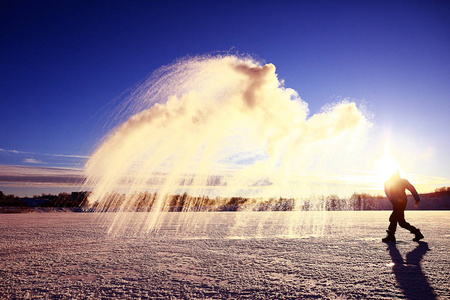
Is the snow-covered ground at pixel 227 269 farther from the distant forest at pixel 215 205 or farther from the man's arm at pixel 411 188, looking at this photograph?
the distant forest at pixel 215 205

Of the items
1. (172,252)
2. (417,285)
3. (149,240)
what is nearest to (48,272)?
(172,252)

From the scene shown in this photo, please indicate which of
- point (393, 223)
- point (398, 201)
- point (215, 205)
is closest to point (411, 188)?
point (398, 201)

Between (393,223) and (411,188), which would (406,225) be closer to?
(393,223)

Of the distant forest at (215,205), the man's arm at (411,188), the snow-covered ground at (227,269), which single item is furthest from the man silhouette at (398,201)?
the distant forest at (215,205)

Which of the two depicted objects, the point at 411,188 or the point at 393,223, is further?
the point at 411,188

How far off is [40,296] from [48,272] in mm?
1268

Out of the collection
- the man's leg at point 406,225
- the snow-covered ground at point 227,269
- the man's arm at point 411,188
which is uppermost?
the man's arm at point 411,188

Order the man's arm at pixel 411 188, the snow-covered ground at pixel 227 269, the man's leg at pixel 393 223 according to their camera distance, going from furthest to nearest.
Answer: the man's arm at pixel 411 188 < the man's leg at pixel 393 223 < the snow-covered ground at pixel 227 269

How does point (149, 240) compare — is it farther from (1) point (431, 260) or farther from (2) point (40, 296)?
(1) point (431, 260)

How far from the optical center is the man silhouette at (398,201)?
7.26 m

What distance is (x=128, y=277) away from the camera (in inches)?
169

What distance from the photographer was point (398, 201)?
735cm

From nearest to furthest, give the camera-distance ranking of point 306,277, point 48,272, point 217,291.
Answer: point 217,291 → point 306,277 → point 48,272

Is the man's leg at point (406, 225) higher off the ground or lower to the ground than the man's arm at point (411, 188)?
lower
